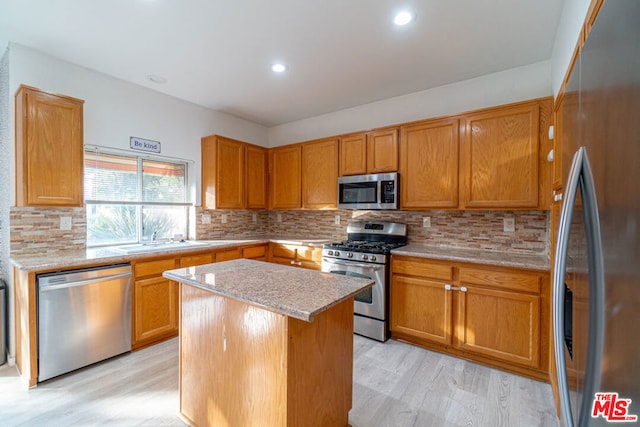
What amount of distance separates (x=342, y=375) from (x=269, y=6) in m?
2.38

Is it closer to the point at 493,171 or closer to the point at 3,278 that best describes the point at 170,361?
→ the point at 3,278

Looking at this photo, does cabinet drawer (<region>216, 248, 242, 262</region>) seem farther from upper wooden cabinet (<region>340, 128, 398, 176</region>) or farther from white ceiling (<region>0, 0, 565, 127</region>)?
white ceiling (<region>0, 0, 565, 127</region>)

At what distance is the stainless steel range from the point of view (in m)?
2.95

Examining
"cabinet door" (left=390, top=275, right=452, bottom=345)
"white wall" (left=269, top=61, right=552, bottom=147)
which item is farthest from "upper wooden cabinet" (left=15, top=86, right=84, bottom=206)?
"cabinet door" (left=390, top=275, right=452, bottom=345)

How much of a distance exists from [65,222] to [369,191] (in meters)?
3.02

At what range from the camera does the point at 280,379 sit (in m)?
1.32

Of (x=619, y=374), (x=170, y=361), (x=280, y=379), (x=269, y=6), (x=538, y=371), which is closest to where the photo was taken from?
(x=619, y=374)

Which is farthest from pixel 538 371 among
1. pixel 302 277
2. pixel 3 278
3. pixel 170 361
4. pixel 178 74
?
pixel 3 278

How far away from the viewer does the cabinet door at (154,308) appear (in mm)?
2699

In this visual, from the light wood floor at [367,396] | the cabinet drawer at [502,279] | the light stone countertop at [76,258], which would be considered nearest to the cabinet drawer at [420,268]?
the cabinet drawer at [502,279]

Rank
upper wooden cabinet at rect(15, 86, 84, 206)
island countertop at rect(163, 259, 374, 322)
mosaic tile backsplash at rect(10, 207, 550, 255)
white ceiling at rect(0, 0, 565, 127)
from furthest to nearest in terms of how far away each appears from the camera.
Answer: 1. mosaic tile backsplash at rect(10, 207, 550, 255)
2. upper wooden cabinet at rect(15, 86, 84, 206)
3. white ceiling at rect(0, 0, 565, 127)
4. island countertop at rect(163, 259, 374, 322)

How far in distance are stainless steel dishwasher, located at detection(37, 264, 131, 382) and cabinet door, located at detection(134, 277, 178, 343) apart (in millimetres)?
94

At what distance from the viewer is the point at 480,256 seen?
2.60 metres

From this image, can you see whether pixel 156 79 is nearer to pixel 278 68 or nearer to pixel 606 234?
pixel 278 68
